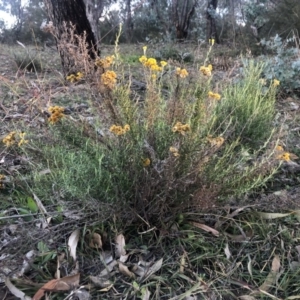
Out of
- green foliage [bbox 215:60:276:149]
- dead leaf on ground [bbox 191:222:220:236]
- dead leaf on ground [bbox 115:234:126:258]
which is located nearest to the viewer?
dead leaf on ground [bbox 115:234:126:258]

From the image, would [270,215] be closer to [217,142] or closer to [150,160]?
[217,142]

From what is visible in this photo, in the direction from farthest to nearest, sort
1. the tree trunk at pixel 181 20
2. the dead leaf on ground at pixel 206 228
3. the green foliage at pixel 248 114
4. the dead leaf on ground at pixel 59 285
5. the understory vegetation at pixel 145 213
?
the tree trunk at pixel 181 20 → the green foliage at pixel 248 114 → the dead leaf on ground at pixel 206 228 → the understory vegetation at pixel 145 213 → the dead leaf on ground at pixel 59 285

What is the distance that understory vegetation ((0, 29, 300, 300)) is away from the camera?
1613 millimetres

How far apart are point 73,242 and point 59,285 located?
212 millimetres

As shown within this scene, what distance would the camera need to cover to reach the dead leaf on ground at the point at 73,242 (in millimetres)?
1692

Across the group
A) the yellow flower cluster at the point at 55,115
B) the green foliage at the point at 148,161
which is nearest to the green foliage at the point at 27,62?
the green foliage at the point at 148,161

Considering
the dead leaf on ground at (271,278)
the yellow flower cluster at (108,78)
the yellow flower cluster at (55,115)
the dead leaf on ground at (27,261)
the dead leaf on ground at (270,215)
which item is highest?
the yellow flower cluster at (108,78)

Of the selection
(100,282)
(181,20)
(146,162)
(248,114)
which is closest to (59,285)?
(100,282)

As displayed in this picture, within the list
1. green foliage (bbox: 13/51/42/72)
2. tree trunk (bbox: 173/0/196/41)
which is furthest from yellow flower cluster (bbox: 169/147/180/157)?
tree trunk (bbox: 173/0/196/41)

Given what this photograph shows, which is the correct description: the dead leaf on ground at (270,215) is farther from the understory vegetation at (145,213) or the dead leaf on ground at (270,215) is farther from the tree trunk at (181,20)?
the tree trunk at (181,20)

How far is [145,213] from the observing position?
1.77 m

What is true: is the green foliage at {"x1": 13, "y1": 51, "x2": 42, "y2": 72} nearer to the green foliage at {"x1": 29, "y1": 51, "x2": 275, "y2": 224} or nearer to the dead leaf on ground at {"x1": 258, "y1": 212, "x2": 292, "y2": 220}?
the green foliage at {"x1": 29, "y1": 51, "x2": 275, "y2": 224}

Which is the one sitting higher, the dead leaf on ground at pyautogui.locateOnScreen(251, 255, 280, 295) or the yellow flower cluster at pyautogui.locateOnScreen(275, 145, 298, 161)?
the yellow flower cluster at pyautogui.locateOnScreen(275, 145, 298, 161)

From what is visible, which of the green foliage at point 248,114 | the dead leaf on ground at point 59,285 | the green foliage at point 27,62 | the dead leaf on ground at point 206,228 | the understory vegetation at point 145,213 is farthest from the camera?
the green foliage at point 27,62
